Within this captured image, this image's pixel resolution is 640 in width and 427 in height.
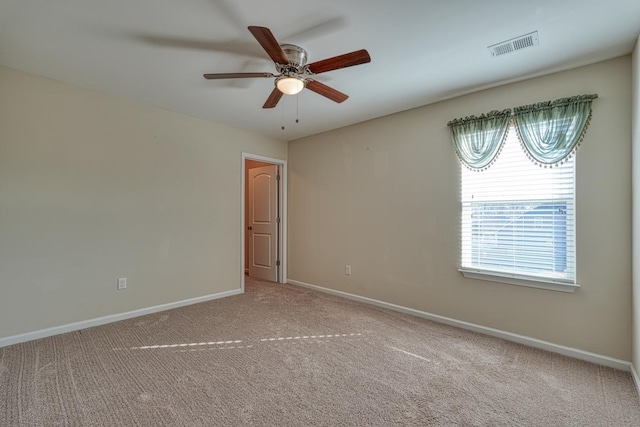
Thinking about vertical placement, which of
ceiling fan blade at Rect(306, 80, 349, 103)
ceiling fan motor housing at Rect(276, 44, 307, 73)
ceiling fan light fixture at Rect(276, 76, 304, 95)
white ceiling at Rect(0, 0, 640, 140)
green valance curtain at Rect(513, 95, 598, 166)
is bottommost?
green valance curtain at Rect(513, 95, 598, 166)

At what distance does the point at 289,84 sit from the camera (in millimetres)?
2299

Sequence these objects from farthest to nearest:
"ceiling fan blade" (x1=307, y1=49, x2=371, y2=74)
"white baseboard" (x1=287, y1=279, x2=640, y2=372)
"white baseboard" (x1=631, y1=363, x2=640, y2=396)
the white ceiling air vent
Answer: "white baseboard" (x1=287, y1=279, x2=640, y2=372)
the white ceiling air vent
"white baseboard" (x1=631, y1=363, x2=640, y2=396)
"ceiling fan blade" (x1=307, y1=49, x2=371, y2=74)

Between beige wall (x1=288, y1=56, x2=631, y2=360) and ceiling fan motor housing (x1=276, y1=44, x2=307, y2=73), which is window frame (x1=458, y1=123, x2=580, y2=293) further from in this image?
ceiling fan motor housing (x1=276, y1=44, x2=307, y2=73)

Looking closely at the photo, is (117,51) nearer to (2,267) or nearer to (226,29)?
(226,29)

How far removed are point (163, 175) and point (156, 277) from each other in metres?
1.27

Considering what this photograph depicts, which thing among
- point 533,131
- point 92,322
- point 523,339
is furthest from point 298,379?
point 533,131

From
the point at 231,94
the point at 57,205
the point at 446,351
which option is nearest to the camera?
the point at 446,351

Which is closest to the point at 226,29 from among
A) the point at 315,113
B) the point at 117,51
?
the point at 117,51

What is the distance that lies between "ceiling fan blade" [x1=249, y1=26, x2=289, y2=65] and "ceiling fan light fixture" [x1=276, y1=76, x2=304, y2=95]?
183mm

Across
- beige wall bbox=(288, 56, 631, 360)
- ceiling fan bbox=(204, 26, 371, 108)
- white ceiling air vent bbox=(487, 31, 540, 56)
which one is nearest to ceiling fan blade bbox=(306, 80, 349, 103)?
ceiling fan bbox=(204, 26, 371, 108)

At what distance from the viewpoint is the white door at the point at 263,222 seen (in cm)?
520

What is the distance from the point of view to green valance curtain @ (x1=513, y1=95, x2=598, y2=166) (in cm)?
246

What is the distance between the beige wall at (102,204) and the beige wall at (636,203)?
4.23 metres

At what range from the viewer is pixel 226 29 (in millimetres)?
2076
